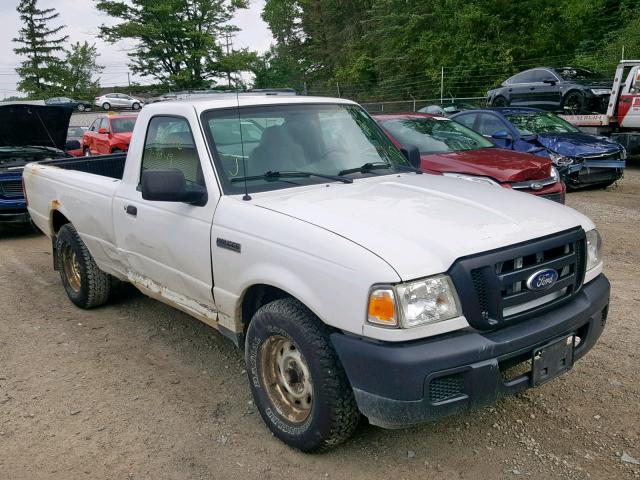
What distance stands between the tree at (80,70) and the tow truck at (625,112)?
56.8 m

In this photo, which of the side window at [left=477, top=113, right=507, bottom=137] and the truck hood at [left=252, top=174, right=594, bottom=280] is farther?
the side window at [left=477, top=113, right=507, bottom=137]

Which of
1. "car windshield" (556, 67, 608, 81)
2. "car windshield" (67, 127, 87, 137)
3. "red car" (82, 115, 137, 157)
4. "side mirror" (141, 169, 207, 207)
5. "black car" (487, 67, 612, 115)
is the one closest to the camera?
"side mirror" (141, 169, 207, 207)

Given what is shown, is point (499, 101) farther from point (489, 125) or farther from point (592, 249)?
point (592, 249)

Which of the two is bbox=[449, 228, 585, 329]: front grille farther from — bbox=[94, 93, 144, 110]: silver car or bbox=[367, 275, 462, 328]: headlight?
bbox=[94, 93, 144, 110]: silver car

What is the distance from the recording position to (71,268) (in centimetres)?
566

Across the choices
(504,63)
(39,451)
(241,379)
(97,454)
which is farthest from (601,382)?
(504,63)

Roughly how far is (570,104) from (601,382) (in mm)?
14226

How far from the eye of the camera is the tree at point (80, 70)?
200ft

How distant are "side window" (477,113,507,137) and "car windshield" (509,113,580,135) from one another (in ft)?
1.13

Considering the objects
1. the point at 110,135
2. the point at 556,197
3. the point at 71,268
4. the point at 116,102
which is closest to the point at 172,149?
the point at 71,268

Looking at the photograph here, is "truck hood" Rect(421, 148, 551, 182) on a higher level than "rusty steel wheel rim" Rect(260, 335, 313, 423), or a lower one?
higher

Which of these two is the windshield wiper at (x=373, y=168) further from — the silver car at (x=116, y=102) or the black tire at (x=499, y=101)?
the silver car at (x=116, y=102)

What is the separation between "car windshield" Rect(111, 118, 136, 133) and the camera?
1641cm

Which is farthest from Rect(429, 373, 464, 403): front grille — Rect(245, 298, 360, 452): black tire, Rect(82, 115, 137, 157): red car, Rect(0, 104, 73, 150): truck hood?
Rect(82, 115, 137, 157): red car
